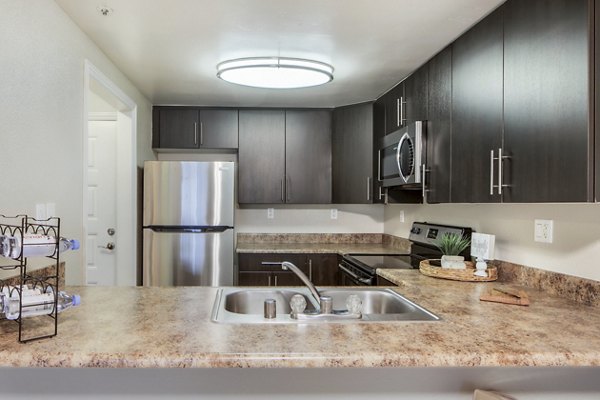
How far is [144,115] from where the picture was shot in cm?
373

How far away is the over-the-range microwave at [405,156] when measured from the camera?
2570mm

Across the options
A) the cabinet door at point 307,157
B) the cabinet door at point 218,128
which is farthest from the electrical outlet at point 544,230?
the cabinet door at point 218,128

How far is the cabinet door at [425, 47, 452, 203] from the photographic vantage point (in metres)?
2.29

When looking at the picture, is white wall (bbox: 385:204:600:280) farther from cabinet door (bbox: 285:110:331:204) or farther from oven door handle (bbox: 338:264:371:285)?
cabinet door (bbox: 285:110:331:204)

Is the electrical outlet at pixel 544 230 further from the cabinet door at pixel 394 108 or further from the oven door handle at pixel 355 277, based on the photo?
the cabinet door at pixel 394 108

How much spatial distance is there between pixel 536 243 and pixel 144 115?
3.13 meters

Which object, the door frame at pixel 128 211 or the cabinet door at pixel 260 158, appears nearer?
the door frame at pixel 128 211

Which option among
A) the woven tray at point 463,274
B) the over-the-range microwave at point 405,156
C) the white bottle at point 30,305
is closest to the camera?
the white bottle at point 30,305

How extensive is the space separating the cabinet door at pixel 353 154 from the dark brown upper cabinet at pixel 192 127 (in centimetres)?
100

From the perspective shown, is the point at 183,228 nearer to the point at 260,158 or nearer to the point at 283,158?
the point at 260,158

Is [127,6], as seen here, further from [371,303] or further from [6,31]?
[371,303]

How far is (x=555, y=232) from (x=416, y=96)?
1.23m

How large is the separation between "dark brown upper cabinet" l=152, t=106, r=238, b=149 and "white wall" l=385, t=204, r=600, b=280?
2212 mm

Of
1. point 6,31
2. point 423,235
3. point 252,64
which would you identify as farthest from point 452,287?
point 6,31
